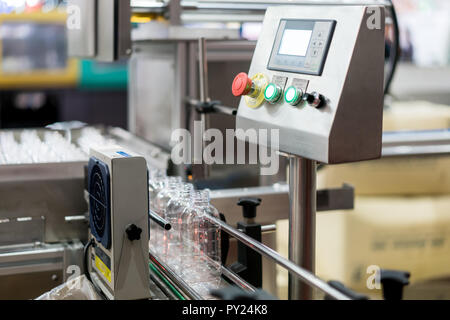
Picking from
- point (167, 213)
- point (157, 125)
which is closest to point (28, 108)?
point (157, 125)

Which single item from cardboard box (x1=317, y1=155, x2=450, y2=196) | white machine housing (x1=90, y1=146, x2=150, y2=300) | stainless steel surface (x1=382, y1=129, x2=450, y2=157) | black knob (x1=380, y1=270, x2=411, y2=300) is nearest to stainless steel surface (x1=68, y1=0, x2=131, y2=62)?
white machine housing (x1=90, y1=146, x2=150, y2=300)

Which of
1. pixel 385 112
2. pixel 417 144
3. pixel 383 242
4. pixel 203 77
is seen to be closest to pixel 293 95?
pixel 203 77

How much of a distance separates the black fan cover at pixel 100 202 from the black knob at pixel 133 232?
0.04 meters

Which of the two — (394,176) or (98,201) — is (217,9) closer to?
(98,201)

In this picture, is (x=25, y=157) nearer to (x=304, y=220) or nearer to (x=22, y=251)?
(x=22, y=251)

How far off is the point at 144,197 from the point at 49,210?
59 centimetres

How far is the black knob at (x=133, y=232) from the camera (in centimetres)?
122

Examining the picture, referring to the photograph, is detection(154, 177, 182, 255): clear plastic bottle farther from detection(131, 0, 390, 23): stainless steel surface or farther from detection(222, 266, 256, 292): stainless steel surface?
detection(131, 0, 390, 23): stainless steel surface

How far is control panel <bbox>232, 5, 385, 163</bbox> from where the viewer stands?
118cm

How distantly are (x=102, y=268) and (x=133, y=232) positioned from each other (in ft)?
0.55

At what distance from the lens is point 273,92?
1.33 metres

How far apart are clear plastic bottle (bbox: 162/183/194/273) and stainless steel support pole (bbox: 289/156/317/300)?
0.27 meters

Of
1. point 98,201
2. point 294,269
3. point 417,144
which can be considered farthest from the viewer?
point 417,144
